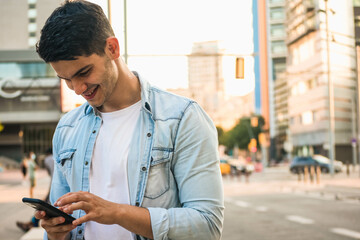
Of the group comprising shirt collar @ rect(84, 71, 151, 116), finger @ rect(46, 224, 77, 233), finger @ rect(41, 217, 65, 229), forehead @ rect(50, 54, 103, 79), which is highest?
forehead @ rect(50, 54, 103, 79)

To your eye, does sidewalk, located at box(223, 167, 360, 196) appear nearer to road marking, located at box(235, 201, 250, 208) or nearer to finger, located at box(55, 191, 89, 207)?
road marking, located at box(235, 201, 250, 208)

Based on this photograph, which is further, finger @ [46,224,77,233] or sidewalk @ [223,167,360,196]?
sidewalk @ [223,167,360,196]

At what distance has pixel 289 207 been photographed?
13.8m

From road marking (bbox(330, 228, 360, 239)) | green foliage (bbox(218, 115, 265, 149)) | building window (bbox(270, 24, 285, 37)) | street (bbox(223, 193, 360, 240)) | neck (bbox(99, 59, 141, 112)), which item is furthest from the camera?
green foliage (bbox(218, 115, 265, 149))

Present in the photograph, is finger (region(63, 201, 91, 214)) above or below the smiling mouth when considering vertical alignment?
below

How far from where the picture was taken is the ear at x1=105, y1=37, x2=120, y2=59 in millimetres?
1697

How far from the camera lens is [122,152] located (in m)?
1.80

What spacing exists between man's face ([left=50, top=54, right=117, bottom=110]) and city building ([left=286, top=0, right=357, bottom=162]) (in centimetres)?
992

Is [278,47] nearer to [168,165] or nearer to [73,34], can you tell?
[168,165]

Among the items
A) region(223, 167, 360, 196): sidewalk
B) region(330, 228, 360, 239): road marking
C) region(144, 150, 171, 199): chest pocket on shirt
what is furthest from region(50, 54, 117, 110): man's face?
region(223, 167, 360, 196): sidewalk

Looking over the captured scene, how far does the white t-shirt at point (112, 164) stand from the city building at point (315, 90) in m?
9.81

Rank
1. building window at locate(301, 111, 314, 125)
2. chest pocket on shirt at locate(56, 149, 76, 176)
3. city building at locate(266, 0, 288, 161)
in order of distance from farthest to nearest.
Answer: city building at locate(266, 0, 288, 161)
building window at locate(301, 111, 314, 125)
chest pocket on shirt at locate(56, 149, 76, 176)

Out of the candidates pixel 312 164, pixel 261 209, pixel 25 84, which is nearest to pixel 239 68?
pixel 261 209

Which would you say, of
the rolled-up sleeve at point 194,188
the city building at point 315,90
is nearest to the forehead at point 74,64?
the rolled-up sleeve at point 194,188
